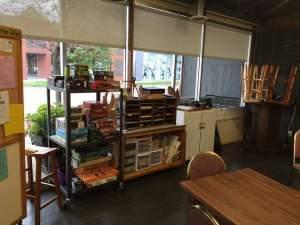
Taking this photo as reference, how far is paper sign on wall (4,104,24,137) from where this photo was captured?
5.46 ft

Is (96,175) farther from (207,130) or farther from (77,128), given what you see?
(207,130)

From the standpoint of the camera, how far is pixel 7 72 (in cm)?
161

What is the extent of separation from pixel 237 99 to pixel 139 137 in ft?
9.78

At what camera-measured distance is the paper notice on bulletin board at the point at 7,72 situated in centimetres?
157

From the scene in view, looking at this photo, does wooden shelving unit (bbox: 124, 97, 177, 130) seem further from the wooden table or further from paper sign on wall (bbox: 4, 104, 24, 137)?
the wooden table

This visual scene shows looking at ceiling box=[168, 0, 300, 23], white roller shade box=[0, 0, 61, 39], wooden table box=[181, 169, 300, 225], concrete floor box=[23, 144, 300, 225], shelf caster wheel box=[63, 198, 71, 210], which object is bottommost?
concrete floor box=[23, 144, 300, 225]

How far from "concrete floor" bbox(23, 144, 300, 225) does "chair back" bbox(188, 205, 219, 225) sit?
1187 millimetres

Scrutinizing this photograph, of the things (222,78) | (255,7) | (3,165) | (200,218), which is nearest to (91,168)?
(3,165)

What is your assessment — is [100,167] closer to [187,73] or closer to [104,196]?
[104,196]

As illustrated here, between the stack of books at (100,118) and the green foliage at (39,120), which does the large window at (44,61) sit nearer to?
the green foliage at (39,120)

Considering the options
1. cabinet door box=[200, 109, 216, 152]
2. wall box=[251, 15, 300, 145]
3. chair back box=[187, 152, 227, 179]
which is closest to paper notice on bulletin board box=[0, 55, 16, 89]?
chair back box=[187, 152, 227, 179]

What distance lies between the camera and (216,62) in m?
5.30

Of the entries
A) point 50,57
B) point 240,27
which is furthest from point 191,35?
point 50,57

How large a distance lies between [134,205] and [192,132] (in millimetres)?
1569
